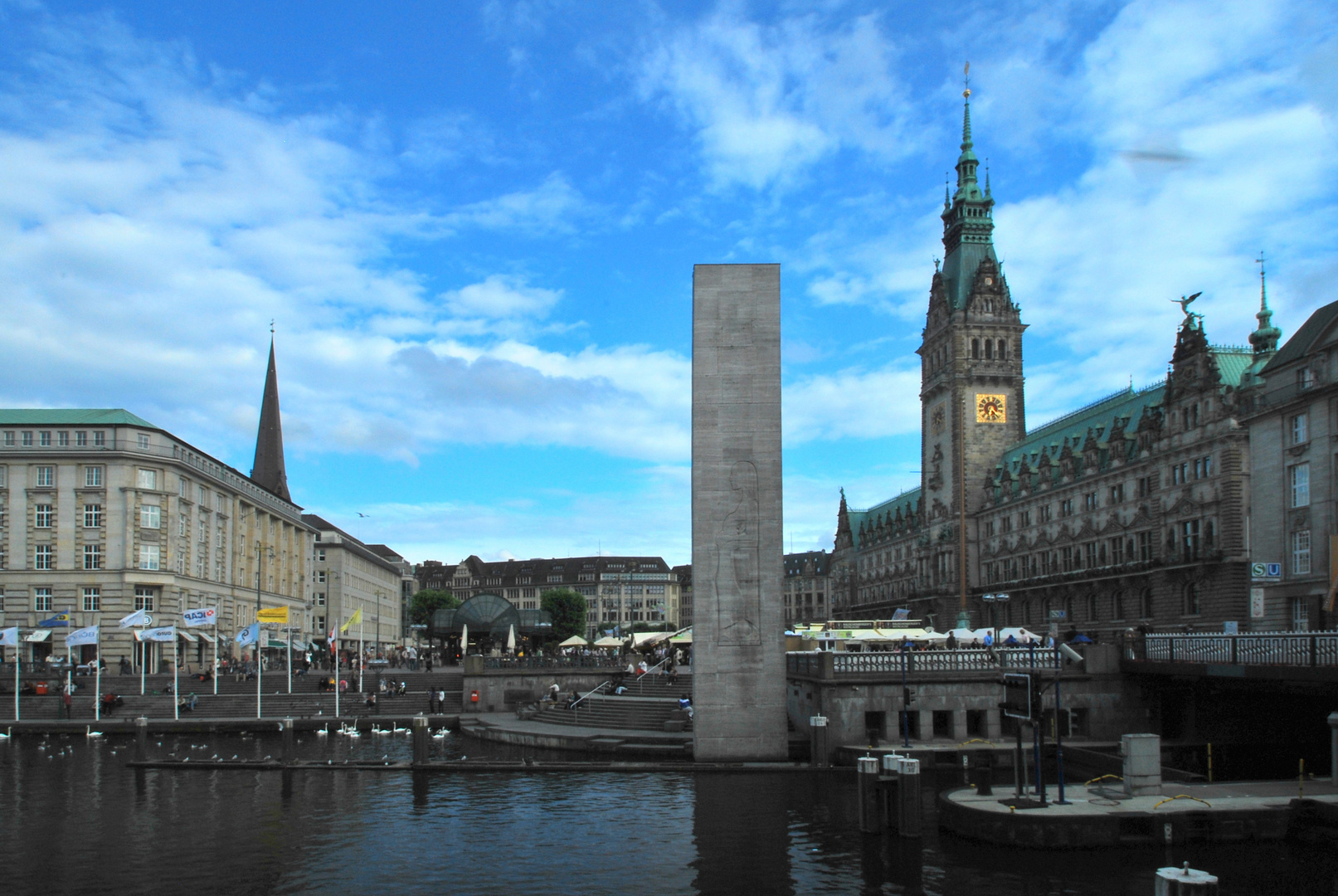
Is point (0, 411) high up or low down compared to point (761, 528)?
up

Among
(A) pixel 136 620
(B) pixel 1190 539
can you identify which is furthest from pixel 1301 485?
(A) pixel 136 620

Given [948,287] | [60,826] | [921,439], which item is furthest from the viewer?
[921,439]

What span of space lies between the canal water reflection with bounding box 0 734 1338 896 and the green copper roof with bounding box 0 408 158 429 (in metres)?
47.7

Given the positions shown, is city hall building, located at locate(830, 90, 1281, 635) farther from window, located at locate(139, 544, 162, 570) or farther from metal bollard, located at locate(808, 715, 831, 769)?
window, located at locate(139, 544, 162, 570)

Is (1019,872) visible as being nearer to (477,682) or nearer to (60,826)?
(60,826)

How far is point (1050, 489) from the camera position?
115 m

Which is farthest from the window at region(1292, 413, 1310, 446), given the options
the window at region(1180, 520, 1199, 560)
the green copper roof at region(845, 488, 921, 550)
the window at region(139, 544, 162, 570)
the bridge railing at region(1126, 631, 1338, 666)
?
the green copper roof at region(845, 488, 921, 550)

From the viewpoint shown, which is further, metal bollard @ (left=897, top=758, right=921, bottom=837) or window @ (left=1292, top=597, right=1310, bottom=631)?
window @ (left=1292, top=597, right=1310, bottom=631)

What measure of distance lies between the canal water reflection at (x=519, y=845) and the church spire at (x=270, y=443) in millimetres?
105691

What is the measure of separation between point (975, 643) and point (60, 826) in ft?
167

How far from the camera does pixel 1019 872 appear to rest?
1016 inches

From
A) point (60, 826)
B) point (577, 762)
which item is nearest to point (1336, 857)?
point (577, 762)

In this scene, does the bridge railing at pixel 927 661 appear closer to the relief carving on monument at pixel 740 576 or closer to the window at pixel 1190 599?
the relief carving on monument at pixel 740 576

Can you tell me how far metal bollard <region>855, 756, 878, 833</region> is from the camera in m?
30.4
